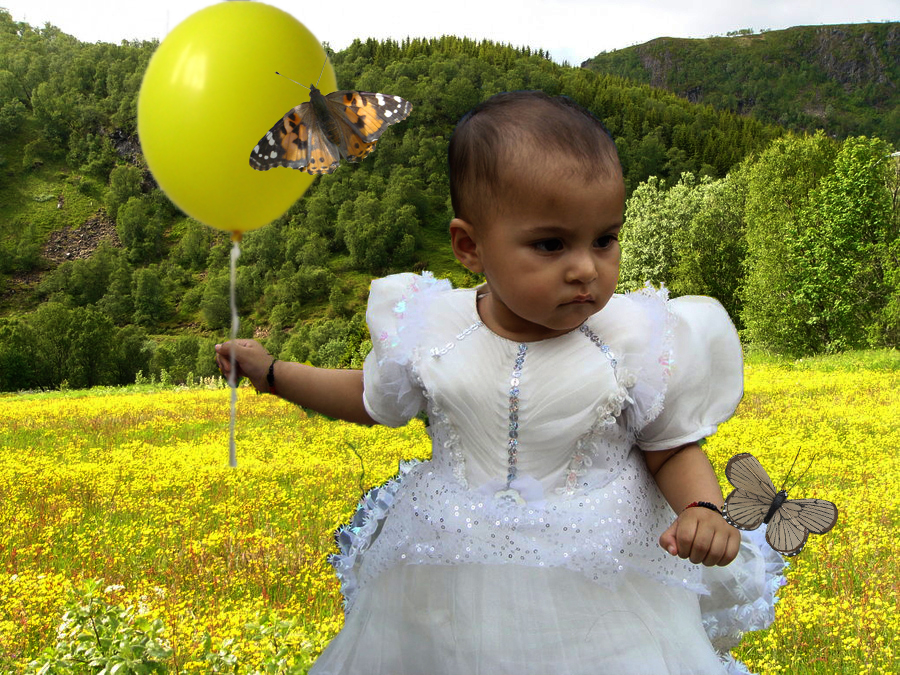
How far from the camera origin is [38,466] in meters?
6.48

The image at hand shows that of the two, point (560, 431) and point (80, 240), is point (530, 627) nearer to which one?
point (560, 431)

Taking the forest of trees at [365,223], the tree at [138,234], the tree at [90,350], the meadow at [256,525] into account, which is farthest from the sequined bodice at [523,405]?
the tree at [138,234]

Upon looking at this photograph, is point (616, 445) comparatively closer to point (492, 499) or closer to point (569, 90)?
point (492, 499)

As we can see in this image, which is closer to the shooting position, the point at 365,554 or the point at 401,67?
the point at 365,554

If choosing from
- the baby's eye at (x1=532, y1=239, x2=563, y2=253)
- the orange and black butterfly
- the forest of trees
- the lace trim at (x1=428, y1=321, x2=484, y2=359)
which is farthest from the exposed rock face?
the baby's eye at (x1=532, y1=239, x2=563, y2=253)

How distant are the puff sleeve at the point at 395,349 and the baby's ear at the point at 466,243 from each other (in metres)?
0.20

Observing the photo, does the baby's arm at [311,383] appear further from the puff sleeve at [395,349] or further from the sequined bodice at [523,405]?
the sequined bodice at [523,405]

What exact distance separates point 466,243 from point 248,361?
0.68 metres

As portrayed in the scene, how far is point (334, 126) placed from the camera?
244cm

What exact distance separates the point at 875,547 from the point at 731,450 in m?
2.33

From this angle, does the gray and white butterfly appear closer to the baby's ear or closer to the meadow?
the baby's ear

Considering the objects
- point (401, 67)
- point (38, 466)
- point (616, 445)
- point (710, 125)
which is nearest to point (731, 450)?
point (616, 445)

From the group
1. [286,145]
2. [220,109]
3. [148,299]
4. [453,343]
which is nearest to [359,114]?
[286,145]

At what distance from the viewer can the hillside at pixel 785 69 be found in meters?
157
